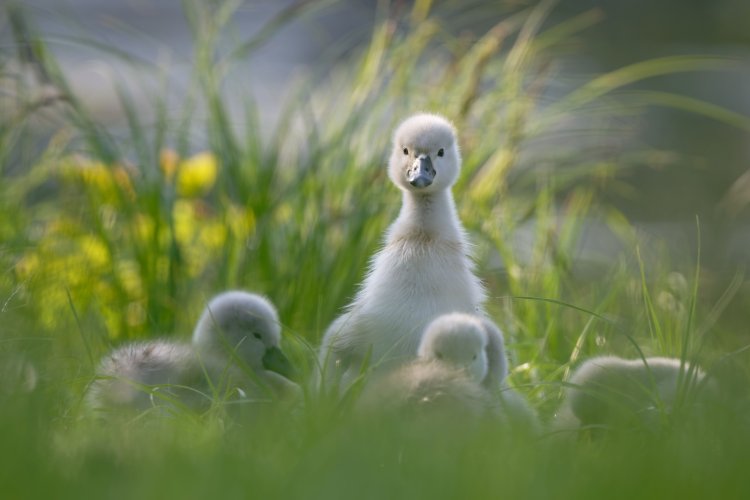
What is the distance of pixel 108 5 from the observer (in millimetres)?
16203

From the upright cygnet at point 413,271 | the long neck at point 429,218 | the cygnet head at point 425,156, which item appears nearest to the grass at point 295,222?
the upright cygnet at point 413,271

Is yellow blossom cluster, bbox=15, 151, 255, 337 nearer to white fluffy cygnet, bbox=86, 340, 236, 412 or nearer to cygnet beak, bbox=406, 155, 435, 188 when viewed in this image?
white fluffy cygnet, bbox=86, 340, 236, 412

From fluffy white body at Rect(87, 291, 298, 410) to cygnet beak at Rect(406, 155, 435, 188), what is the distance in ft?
2.19

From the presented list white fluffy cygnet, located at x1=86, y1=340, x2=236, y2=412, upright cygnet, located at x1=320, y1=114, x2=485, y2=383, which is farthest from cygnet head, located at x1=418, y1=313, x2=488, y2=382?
white fluffy cygnet, located at x1=86, y1=340, x2=236, y2=412

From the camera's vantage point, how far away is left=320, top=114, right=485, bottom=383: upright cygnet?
4098 millimetres

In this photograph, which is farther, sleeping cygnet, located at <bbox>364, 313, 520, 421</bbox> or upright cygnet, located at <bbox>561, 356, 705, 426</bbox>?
upright cygnet, located at <bbox>561, 356, 705, 426</bbox>

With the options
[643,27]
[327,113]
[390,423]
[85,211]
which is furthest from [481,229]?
[643,27]

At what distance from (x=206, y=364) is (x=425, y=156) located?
1.04 metres

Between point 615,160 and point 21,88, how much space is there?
3.07m

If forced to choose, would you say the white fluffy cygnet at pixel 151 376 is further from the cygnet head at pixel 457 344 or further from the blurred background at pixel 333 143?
the blurred background at pixel 333 143

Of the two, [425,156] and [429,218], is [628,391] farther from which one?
[425,156]

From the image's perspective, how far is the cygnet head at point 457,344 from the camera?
355 centimetres

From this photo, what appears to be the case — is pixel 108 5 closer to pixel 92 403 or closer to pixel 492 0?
pixel 492 0

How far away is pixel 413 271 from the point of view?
4223 millimetres
